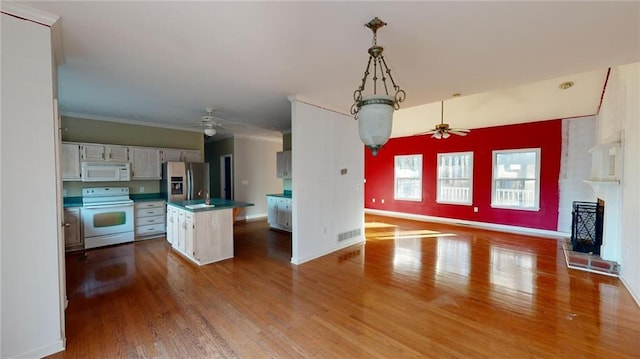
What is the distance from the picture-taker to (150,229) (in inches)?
217

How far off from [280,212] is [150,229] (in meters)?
2.71

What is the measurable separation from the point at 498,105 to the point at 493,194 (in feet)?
7.16

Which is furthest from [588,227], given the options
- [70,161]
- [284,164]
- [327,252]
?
[70,161]

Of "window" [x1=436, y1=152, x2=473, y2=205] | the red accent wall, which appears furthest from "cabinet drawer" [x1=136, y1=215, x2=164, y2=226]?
"window" [x1=436, y1=152, x2=473, y2=205]

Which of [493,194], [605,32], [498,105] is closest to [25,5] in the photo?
[605,32]

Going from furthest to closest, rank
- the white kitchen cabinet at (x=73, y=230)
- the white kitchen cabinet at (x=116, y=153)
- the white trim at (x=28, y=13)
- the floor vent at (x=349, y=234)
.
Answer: the white kitchen cabinet at (x=116, y=153) → the floor vent at (x=349, y=234) → the white kitchen cabinet at (x=73, y=230) → the white trim at (x=28, y=13)

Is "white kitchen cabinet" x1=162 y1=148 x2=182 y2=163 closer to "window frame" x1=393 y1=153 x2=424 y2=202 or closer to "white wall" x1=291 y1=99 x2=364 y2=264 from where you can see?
"white wall" x1=291 y1=99 x2=364 y2=264

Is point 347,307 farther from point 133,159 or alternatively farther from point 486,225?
point 486,225

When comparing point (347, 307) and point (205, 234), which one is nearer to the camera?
point (347, 307)

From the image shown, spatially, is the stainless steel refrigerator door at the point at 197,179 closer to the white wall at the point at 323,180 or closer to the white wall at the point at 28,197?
the white wall at the point at 323,180

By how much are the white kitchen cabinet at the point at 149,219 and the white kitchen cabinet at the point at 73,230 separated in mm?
851

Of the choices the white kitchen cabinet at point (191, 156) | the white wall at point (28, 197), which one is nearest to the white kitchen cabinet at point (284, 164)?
the white kitchen cabinet at point (191, 156)

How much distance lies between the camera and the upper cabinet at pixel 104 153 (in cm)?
505

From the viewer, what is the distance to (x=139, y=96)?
3969mm
